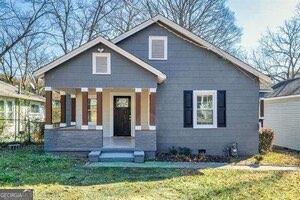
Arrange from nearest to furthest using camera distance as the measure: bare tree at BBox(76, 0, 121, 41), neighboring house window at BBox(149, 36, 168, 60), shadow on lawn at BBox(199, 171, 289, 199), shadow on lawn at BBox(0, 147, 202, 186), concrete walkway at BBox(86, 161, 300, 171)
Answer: shadow on lawn at BBox(199, 171, 289, 199)
shadow on lawn at BBox(0, 147, 202, 186)
concrete walkway at BBox(86, 161, 300, 171)
neighboring house window at BBox(149, 36, 168, 60)
bare tree at BBox(76, 0, 121, 41)

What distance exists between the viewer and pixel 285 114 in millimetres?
21719

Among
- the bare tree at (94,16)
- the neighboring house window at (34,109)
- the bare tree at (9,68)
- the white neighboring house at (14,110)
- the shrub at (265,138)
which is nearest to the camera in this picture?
the shrub at (265,138)

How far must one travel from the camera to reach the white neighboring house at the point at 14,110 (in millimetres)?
25059

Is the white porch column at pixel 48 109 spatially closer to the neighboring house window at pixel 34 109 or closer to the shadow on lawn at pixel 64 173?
the shadow on lawn at pixel 64 173

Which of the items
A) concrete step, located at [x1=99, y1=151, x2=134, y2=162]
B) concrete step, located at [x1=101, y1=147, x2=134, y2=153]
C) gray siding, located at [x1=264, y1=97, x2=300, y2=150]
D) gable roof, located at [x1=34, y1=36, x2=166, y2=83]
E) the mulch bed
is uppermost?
gable roof, located at [x1=34, y1=36, x2=166, y2=83]

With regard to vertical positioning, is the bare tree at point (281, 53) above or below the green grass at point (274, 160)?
above

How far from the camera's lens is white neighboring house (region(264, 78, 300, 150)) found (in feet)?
66.5

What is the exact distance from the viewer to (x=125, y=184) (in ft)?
34.1

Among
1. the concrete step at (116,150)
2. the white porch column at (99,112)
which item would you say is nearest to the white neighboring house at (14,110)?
the white porch column at (99,112)

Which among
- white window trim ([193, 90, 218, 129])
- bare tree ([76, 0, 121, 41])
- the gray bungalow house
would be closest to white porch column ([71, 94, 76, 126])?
the gray bungalow house

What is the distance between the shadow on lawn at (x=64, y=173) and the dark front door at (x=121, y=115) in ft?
15.8

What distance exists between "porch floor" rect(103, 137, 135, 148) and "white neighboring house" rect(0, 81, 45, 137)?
24.6 ft

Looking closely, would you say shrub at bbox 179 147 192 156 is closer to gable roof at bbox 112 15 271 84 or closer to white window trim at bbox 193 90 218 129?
white window trim at bbox 193 90 218 129

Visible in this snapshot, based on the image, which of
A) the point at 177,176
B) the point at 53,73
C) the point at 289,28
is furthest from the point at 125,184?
the point at 289,28
